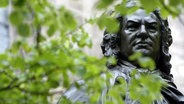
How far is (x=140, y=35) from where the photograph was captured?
5.45m

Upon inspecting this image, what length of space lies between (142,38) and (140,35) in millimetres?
22

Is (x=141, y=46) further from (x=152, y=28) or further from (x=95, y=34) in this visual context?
(x=95, y=34)

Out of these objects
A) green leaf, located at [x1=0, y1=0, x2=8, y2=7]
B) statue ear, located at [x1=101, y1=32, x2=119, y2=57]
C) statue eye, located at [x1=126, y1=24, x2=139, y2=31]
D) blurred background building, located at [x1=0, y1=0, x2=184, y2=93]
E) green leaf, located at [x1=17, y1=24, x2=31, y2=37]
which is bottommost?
blurred background building, located at [x1=0, y1=0, x2=184, y2=93]

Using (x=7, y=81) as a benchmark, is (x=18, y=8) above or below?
above

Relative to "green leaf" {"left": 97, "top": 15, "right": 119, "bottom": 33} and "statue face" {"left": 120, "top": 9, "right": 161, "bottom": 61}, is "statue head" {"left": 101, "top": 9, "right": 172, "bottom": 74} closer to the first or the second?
"statue face" {"left": 120, "top": 9, "right": 161, "bottom": 61}

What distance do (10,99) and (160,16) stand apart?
120cm

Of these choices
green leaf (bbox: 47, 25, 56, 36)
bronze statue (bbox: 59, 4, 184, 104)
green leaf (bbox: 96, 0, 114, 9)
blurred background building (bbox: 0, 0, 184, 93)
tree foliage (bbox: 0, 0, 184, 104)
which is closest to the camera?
green leaf (bbox: 96, 0, 114, 9)

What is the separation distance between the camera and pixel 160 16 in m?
5.57

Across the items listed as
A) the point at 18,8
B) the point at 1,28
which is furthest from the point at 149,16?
the point at 1,28

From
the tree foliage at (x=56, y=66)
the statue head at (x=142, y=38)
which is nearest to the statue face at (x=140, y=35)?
the statue head at (x=142, y=38)

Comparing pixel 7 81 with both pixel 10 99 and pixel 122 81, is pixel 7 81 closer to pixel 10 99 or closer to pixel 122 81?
pixel 10 99

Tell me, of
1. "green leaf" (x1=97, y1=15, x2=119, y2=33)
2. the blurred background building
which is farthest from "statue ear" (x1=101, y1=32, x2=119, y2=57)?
the blurred background building

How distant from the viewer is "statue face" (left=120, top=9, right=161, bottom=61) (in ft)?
17.9

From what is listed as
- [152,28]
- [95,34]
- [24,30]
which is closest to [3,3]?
[24,30]
